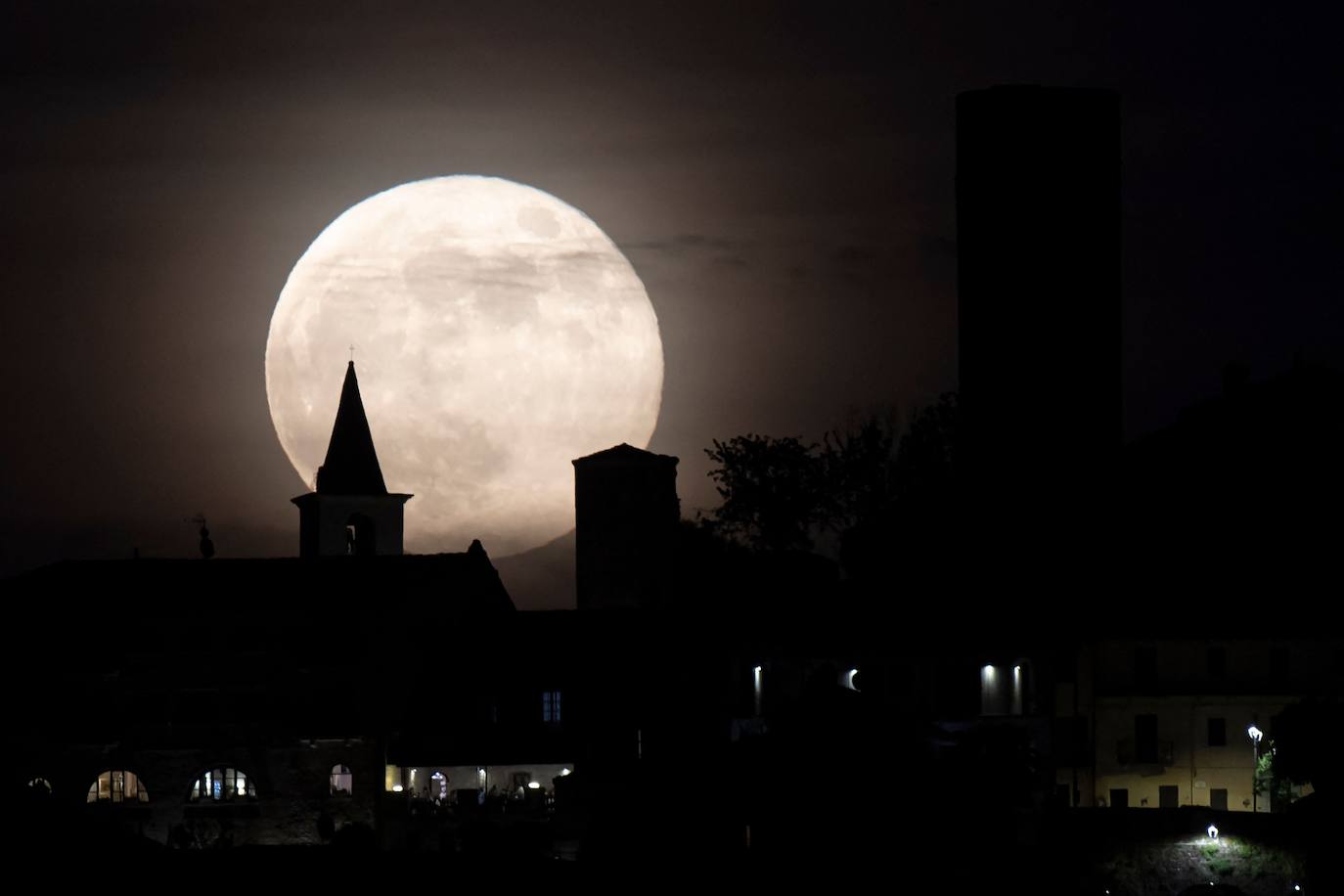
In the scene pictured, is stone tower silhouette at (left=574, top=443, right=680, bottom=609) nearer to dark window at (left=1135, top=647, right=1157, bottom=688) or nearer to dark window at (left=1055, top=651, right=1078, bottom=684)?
dark window at (left=1055, top=651, right=1078, bottom=684)

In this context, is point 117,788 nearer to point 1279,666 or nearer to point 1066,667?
point 1066,667

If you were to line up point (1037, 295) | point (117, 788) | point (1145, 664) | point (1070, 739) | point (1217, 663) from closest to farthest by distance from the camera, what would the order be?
point (1070, 739)
point (1217, 663)
point (1145, 664)
point (117, 788)
point (1037, 295)

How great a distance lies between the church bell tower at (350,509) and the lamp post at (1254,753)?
41874 millimetres

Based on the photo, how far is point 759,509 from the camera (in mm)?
121688

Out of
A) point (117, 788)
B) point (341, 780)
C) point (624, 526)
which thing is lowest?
point (117, 788)

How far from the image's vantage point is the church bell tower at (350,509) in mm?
116812

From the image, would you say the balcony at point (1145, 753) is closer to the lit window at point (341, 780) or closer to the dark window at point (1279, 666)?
the dark window at point (1279, 666)

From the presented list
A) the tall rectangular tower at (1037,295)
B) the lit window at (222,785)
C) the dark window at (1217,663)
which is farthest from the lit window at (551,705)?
the tall rectangular tower at (1037,295)

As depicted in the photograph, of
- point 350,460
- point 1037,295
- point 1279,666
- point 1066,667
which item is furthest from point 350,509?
point 1279,666

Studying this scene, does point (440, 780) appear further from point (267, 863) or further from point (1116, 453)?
point (267, 863)

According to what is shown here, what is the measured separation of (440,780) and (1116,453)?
2923cm

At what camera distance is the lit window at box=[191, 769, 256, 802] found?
3447 inches

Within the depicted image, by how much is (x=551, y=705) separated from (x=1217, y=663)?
18777mm

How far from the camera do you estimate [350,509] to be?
11750cm
